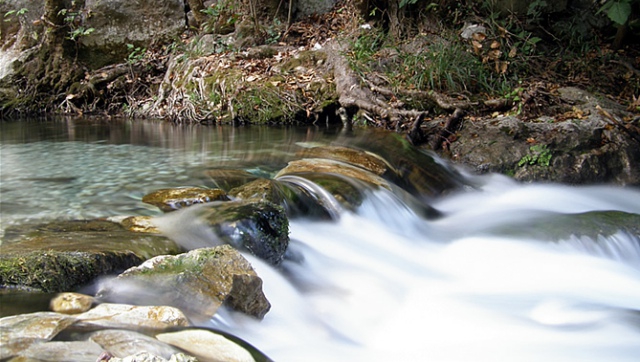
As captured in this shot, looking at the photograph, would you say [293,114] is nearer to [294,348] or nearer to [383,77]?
[383,77]

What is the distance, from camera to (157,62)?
11.4 m

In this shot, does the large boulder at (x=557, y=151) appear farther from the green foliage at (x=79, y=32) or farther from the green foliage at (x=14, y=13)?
the green foliage at (x=14, y=13)

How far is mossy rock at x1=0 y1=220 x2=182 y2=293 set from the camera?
248 cm

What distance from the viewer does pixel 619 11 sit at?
22.6 ft

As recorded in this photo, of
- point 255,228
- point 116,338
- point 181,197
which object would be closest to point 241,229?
point 255,228

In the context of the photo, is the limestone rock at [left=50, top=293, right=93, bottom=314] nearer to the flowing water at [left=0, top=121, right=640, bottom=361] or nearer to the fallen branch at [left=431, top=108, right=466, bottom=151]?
the flowing water at [left=0, top=121, right=640, bottom=361]

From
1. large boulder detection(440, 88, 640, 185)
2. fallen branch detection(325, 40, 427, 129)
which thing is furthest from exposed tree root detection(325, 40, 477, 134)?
large boulder detection(440, 88, 640, 185)

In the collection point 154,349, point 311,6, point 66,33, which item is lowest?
point 154,349

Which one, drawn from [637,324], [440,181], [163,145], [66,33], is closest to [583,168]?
[440,181]

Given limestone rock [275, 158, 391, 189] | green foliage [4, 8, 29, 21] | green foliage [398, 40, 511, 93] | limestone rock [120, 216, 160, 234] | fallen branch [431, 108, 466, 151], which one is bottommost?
limestone rock [120, 216, 160, 234]

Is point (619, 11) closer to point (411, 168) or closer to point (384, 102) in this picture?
point (384, 102)

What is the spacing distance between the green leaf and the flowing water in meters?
2.44

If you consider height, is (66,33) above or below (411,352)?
above

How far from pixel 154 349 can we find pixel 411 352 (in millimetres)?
Result: 1528
